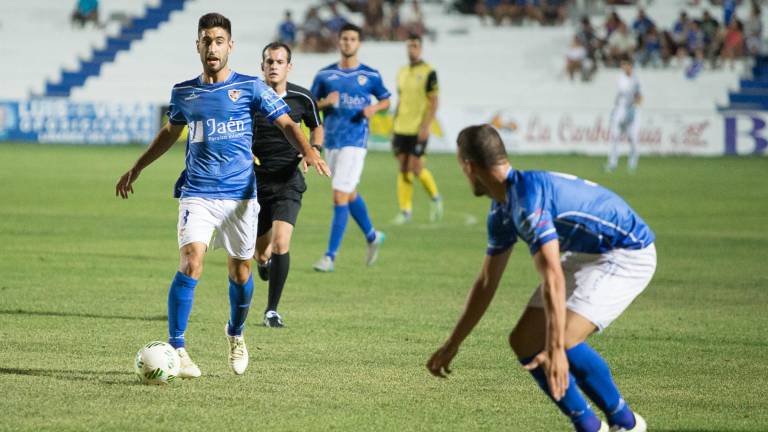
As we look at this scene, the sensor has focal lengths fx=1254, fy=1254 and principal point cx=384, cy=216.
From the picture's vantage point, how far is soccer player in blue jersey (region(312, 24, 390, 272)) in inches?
535

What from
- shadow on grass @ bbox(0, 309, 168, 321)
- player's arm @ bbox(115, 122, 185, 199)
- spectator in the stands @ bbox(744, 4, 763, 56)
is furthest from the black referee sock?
spectator in the stands @ bbox(744, 4, 763, 56)

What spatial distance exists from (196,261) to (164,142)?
2.75 ft

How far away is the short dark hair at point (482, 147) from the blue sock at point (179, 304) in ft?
8.85

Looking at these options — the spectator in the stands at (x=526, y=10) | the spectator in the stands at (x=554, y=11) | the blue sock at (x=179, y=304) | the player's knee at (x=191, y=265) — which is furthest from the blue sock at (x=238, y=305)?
the spectator in the stands at (x=526, y=10)

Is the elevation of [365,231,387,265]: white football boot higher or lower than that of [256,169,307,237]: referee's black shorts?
lower

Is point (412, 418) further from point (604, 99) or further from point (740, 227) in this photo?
point (604, 99)

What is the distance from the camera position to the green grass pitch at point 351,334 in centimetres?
666

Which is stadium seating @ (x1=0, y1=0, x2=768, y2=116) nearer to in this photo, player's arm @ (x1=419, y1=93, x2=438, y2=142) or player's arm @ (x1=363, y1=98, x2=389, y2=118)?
player's arm @ (x1=419, y1=93, x2=438, y2=142)

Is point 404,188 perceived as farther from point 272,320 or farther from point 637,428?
point 637,428

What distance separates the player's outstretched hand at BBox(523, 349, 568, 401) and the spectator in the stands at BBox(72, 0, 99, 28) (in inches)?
1702

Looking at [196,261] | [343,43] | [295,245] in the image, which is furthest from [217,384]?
[295,245]

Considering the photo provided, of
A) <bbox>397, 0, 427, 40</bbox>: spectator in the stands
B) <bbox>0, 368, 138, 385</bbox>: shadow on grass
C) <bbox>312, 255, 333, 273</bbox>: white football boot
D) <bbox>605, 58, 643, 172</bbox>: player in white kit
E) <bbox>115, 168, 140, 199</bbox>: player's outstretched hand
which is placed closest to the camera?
<bbox>0, 368, 138, 385</bbox>: shadow on grass

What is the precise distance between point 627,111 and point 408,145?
47.4 ft

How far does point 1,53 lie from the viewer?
4531 centimetres
